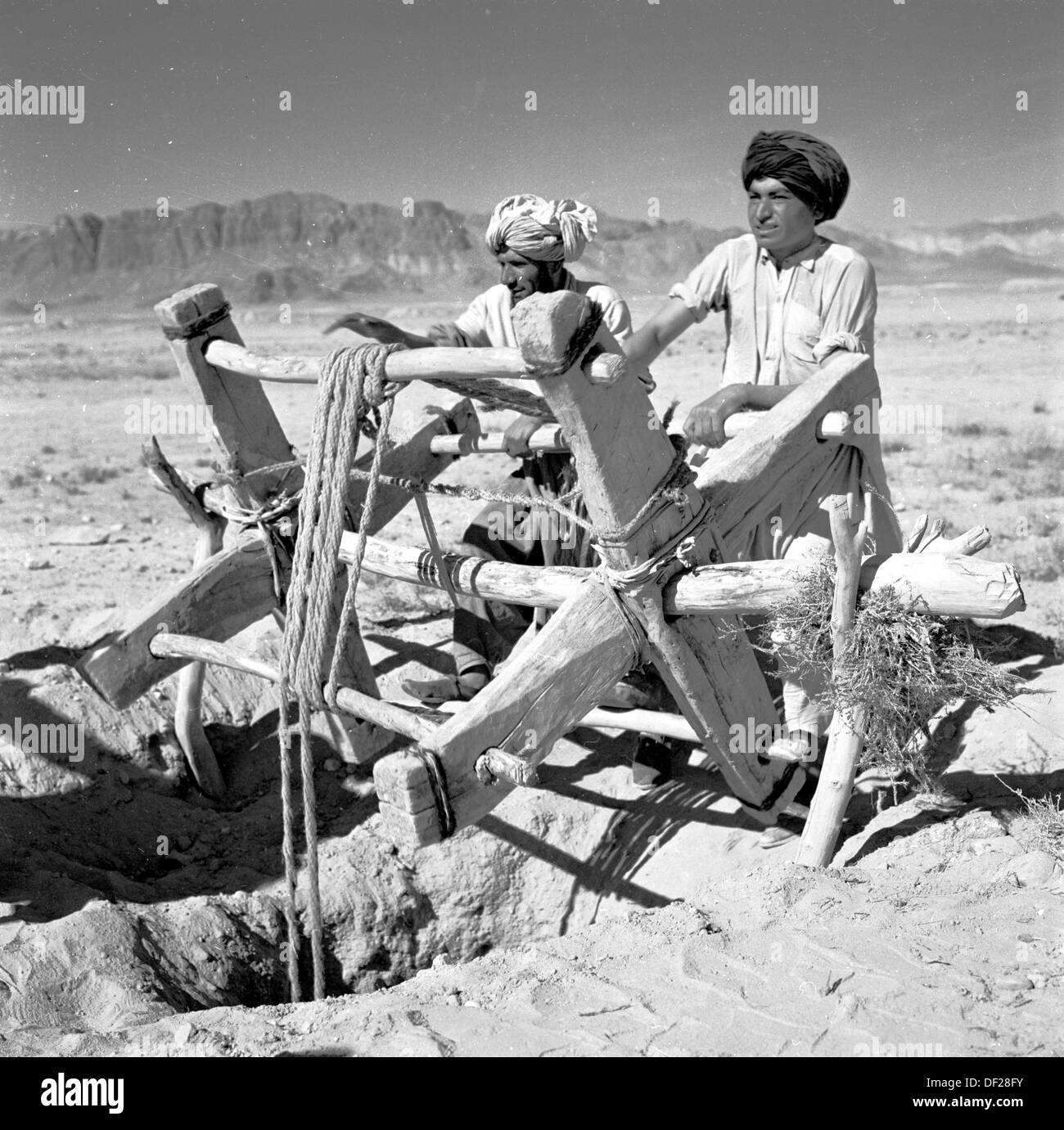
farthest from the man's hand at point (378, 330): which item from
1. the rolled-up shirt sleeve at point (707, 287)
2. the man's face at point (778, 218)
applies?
the man's face at point (778, 218)

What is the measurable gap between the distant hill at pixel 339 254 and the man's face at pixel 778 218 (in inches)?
1093

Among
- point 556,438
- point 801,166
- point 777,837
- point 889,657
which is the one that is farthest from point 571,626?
point 801,166

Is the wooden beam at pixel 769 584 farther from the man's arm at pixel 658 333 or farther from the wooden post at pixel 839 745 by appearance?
the man's arm at pixel 658 333

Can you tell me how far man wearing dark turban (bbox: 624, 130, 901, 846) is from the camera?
13.4 ft

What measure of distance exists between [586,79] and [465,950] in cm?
2557

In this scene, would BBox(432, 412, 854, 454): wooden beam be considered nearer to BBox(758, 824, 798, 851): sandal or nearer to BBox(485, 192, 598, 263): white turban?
BBox(485, 192, 598, 263): white turban

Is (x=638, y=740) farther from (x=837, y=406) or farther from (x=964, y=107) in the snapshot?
(x=964, y=107)

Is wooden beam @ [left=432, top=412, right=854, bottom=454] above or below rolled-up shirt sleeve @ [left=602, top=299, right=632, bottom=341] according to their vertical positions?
below

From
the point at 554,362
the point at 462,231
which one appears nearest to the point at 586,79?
the point at 462,231

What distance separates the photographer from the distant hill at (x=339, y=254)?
32.1 m

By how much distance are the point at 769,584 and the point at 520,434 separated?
1.44 m

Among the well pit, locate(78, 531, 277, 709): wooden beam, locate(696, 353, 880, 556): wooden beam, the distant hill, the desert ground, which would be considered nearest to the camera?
the desert ground

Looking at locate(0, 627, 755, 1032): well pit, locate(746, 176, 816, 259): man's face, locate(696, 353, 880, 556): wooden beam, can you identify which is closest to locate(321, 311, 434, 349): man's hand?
locate(696, 353, 880, 556): wooden beam

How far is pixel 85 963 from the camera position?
360cm
